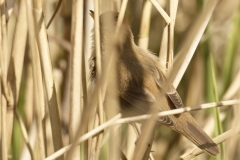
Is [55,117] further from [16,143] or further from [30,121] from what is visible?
[30,121]

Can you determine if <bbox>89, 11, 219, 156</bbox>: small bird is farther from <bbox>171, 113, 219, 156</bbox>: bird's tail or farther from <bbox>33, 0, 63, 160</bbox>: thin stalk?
<bbox>33, 0, 63, 160</bbox>: thin stalk

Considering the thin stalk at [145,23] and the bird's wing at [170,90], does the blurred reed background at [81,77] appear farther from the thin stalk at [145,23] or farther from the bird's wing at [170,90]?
the bird's wing at [170,90]

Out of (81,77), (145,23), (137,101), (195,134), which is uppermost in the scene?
(145,23)

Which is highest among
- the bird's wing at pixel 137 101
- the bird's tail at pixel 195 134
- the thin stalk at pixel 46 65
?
the thin stalk at pixel 46 65

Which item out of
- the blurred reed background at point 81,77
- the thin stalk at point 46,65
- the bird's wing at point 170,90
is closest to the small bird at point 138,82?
the bird's wing at point 170,90

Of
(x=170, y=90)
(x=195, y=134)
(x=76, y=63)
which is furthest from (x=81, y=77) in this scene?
(x=195, y=134)

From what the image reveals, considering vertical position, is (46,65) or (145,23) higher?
(145,23)

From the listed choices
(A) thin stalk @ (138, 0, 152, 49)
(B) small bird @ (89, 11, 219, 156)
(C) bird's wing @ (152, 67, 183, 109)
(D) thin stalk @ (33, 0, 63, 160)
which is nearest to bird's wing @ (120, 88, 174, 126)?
(B) small bird @ (89, 11, 219, 156)

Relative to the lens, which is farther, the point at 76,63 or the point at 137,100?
the point at 137,100

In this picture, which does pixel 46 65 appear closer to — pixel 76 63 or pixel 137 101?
pixel 76 63
